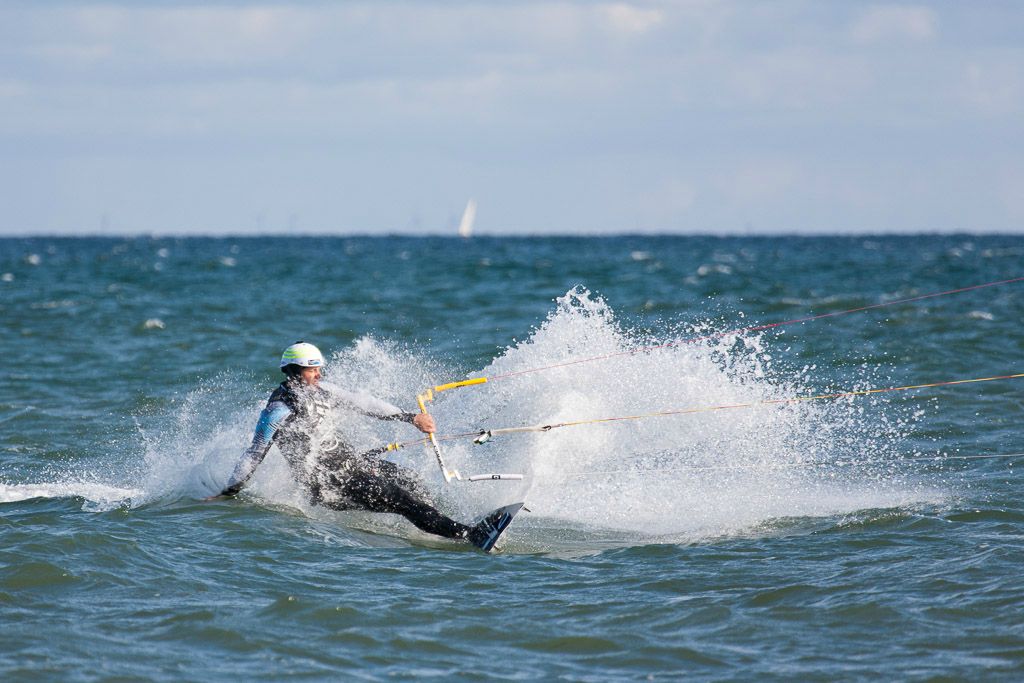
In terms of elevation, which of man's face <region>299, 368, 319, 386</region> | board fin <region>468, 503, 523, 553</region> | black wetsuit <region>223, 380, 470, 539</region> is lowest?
board fin <region>468, 503, 523, 553</region>

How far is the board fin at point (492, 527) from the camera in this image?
8.30 meters

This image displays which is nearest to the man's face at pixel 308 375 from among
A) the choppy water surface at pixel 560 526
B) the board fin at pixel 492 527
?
the choppy water surface at pixel 560 526

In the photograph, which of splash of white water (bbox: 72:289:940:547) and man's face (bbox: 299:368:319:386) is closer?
man's face (bbox: 299:368:319:386)

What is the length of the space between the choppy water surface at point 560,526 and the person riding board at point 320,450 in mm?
266

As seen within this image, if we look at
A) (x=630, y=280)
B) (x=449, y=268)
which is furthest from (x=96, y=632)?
(x=449, y=268)

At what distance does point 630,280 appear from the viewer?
36469mm

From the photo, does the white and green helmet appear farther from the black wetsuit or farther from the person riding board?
the black wetsuit

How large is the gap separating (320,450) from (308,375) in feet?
1.89

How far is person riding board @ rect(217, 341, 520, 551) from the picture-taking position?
8.83m

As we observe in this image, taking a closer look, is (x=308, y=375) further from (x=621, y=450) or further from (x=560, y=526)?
(x=621, y=450)

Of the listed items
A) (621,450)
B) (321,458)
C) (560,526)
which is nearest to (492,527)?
(560,526)

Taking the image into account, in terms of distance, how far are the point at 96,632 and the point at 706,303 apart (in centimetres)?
2209

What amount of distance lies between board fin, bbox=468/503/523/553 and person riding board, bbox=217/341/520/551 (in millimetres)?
401

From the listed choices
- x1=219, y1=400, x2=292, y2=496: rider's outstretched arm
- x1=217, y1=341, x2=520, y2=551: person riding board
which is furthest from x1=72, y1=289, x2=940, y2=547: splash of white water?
x1=219, y1=400, x2=292, y2=496: rider's outstretched arm
